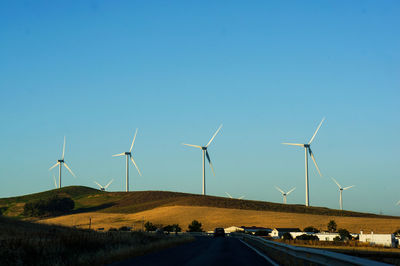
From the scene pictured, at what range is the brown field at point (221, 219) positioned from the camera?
146550 millimetres

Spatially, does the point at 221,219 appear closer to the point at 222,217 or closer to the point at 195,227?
the point at 222,217

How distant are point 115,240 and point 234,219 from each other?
123m

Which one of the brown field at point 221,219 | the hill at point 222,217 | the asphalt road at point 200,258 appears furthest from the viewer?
the hill at point 222,217

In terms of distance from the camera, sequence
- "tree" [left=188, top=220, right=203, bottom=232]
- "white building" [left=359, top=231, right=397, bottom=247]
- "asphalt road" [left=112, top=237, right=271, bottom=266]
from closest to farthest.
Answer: "asphalt road" [left=112, top=237, right=271, bottom=266]
"white building" [left=359, top=231, right=397, bottom=247]
"tree" [left=188, top=220, right=203, bottom=232]

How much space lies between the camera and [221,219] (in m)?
159

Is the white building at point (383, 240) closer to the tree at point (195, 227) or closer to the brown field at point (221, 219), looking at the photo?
the brown field at point (221, 219)

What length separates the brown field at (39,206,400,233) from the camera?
481 feet

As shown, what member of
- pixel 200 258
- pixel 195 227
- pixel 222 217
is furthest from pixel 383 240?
pixel 222 217

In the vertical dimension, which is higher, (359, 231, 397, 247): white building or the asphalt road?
the asphalt road

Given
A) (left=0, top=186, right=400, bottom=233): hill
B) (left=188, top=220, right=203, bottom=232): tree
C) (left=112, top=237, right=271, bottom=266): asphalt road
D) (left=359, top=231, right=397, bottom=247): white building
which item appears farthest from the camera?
(left=0, top=186, right=400, bottom=233): hill

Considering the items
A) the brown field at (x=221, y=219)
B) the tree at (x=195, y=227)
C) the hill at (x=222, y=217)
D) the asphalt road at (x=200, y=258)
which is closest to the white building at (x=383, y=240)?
the asphalt road at (x=200, y=258)

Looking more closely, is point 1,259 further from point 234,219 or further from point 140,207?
point 140,207

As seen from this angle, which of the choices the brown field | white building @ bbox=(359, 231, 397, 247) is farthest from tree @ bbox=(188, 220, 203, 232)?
white building @ bbox=(359, 231, 397, 247)

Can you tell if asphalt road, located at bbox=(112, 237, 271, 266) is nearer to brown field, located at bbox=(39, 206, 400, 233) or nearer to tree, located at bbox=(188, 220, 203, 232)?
tree, located at bbox=(188, 220, 203, 232)
